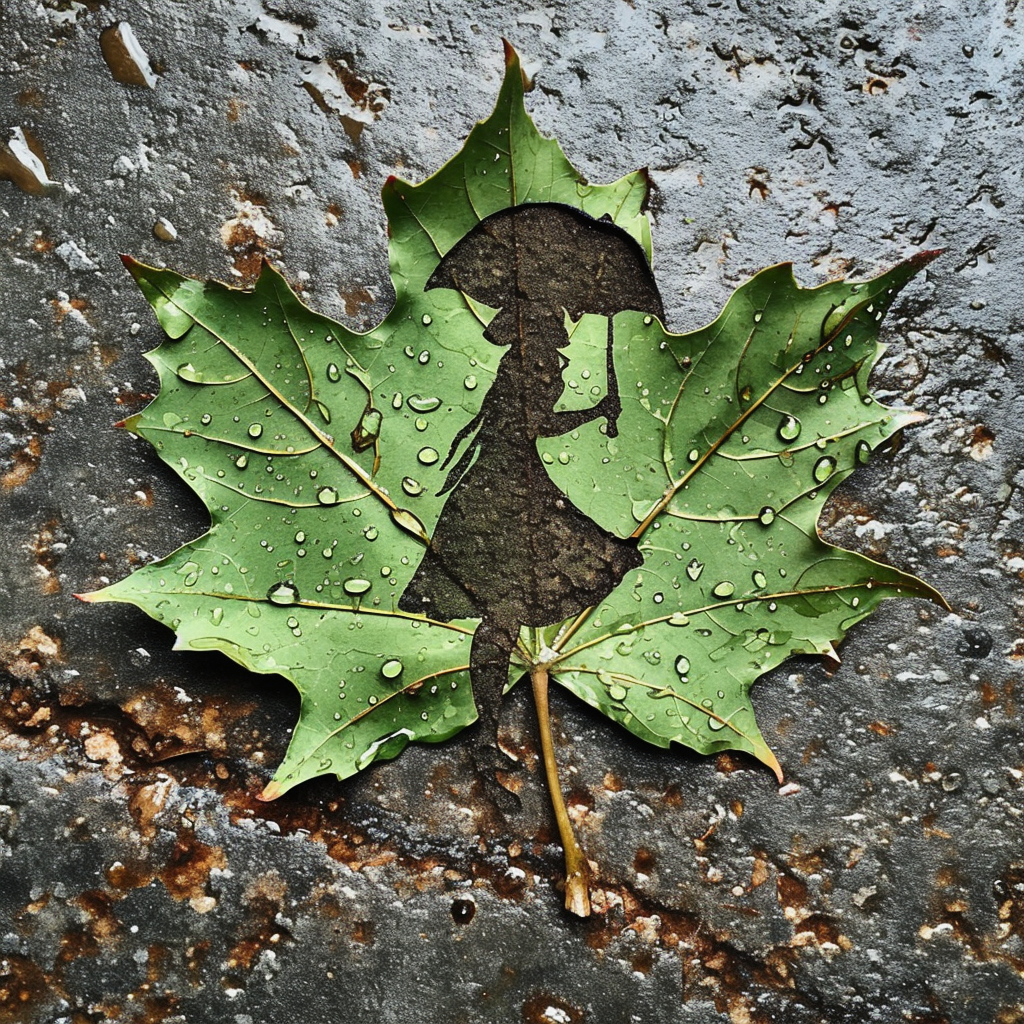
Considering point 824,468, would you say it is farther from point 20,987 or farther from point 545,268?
point 20,987

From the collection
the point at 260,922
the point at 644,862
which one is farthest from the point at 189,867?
the point at 644,862

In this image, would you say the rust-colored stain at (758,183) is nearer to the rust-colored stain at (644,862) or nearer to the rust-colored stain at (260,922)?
the rust-colored stain at (644,862)

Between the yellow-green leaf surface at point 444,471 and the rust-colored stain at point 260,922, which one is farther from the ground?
the yellow-green leaf surface at point 444,471

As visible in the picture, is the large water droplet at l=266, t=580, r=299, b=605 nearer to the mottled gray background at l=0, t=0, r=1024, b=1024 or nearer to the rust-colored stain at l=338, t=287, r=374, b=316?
the mottled gray background at l=0, t=0, r=1024, b=1024

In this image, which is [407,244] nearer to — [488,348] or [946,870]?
[488,348]

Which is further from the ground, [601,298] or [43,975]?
[601,298]

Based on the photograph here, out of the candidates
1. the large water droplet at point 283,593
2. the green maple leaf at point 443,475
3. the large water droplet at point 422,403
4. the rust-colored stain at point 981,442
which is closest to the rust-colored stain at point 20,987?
the green maple leaf at point 443,475

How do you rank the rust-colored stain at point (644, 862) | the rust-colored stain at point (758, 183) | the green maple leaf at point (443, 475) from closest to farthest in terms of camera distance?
the green maple leaf at point (443, 475) < the rust-colored stain at point (644, 862) < the rust-colored stain at point (758, 183)

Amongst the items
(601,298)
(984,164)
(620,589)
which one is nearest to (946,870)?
(620,589)
